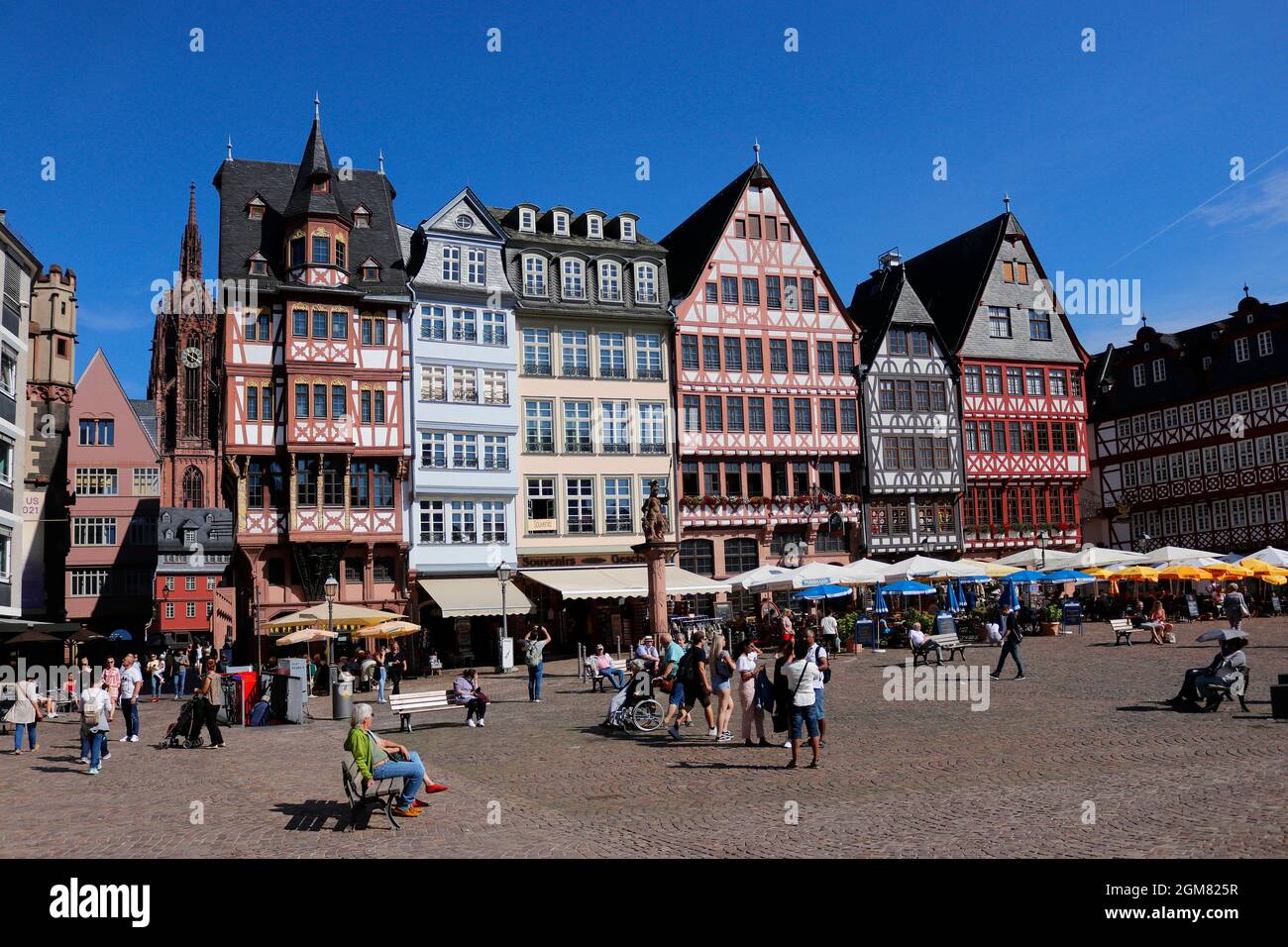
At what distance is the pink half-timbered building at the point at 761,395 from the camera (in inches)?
1743

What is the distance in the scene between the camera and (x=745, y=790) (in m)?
12.6

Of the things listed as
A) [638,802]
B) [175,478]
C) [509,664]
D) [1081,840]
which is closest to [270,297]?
[509,664]

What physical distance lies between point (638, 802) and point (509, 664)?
23630 millimetres

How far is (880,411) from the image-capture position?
47.7 m

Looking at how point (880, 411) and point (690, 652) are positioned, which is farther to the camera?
point (880, 411)

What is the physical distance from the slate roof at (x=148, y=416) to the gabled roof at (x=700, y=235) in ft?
101

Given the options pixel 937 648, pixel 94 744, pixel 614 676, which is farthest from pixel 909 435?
pixel 94 744

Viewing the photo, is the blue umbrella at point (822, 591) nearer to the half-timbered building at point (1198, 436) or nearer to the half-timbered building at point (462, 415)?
the half-timbered building at point (462, 415)

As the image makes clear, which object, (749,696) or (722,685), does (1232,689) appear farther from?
(722,685)

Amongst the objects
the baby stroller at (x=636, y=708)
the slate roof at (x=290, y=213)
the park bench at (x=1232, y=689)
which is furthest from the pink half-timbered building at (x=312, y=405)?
the park bench at (x=1232, y=689)

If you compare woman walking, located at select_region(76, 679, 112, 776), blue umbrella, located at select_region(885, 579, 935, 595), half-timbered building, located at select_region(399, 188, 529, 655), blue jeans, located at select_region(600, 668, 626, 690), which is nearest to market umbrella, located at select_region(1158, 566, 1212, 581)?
blue umbrella, located at select_region(885, 579, 935, 595)

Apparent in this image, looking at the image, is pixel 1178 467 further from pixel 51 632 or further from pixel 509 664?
pixel 51 632

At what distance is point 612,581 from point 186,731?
20.6 metres
